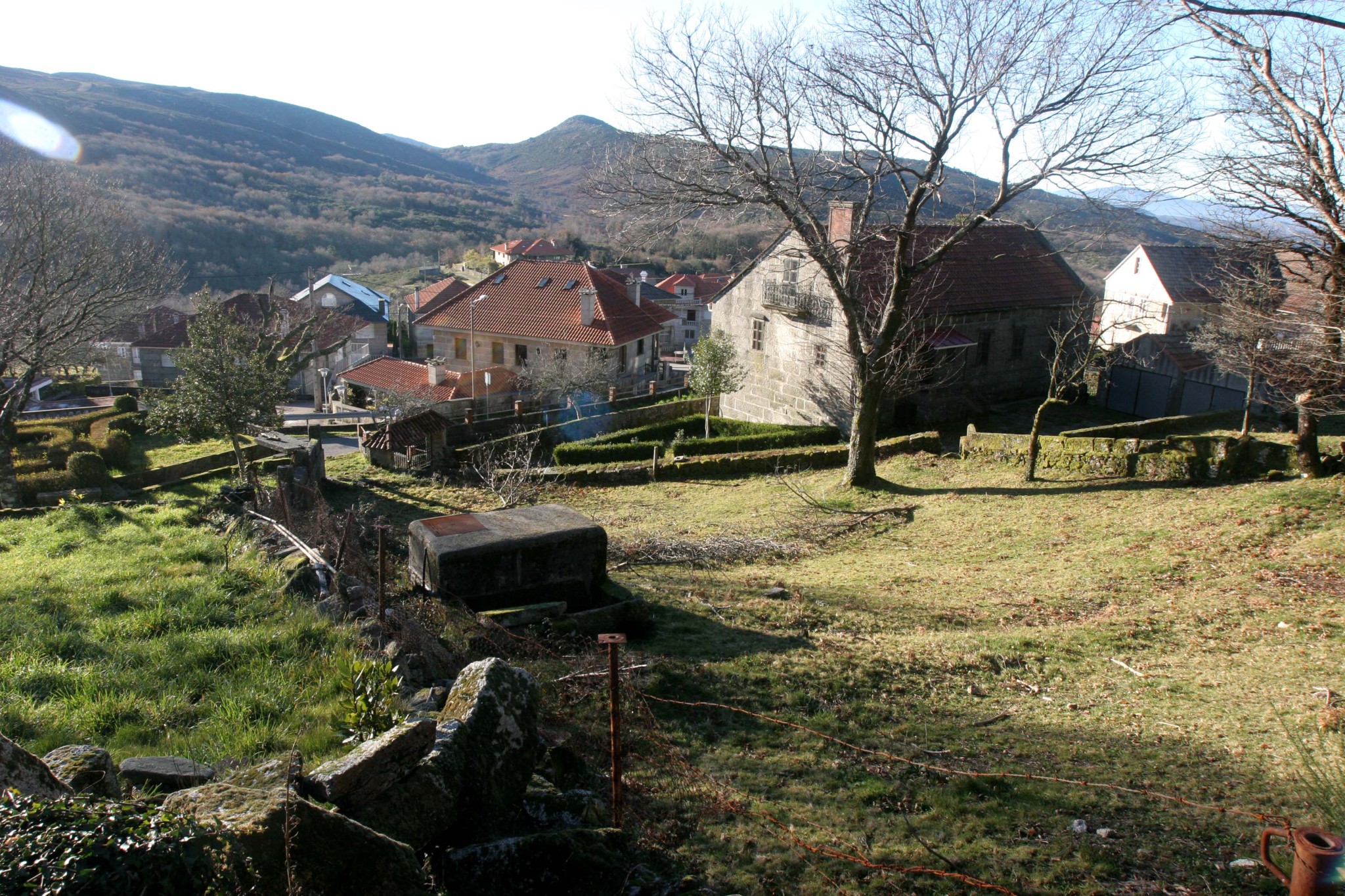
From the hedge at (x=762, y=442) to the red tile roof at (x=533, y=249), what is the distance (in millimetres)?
57186

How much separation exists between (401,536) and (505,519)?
517 centimetres

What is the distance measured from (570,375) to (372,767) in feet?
94.9

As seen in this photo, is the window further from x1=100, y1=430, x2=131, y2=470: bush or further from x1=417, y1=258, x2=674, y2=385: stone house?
x1=100, y1=430, x2=131, y2=470: bush

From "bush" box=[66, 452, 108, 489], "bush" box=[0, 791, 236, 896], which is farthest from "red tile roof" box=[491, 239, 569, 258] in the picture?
"bush" box=[0, 791, 236, 896]

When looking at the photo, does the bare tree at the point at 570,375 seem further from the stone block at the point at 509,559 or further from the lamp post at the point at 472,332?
the stone block at the point at 509,559

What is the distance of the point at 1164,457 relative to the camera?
543 inches

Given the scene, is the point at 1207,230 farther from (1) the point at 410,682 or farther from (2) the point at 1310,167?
(1) the point at 410,682

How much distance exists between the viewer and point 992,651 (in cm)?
762

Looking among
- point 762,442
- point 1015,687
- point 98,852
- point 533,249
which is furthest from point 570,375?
point 533,249

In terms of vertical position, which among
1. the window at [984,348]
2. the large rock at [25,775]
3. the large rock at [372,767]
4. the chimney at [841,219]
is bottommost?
the large rock at [372,767]

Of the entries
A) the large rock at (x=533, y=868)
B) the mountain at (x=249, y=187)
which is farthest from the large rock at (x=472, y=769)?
the mountain at (x=249, y=187)

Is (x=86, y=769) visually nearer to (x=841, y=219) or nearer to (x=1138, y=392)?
(x=841, y=219)

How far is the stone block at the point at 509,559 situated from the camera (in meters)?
8.02

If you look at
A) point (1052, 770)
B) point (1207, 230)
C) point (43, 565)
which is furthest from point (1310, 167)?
point (43, 565)
